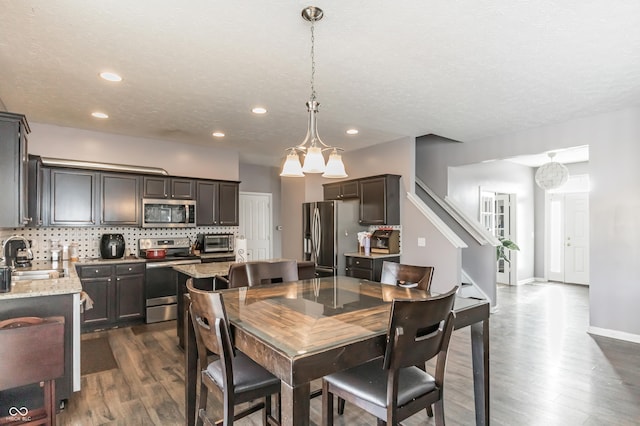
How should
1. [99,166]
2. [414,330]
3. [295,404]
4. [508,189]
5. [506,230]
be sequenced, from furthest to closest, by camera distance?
1. [506,230]
2. [508,189]
3. [99,166]
4. [414,330]
5. [295,404]

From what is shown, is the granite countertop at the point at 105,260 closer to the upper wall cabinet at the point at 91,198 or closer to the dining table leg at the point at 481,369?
the upper wall cabinet at the point at 91,198

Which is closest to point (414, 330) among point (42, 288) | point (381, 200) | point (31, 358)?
point (31, 358)

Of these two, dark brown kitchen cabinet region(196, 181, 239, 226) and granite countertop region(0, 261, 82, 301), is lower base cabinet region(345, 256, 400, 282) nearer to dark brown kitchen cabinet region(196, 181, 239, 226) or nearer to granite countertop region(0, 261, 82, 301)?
dark brown kitchen cabinet region(196, 181, 239, 226)

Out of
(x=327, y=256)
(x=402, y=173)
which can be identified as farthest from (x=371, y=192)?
(x=327, y=256)

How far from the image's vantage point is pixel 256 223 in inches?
303

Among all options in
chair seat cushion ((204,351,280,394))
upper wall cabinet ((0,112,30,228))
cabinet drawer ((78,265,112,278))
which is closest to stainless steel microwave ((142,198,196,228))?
cabinet drawer ((78,265,112,278))

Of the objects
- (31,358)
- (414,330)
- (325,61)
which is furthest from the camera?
(325,61)

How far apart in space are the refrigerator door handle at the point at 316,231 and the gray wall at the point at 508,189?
2392mm

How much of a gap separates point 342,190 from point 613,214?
376 centimetres

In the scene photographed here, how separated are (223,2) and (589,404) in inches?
148

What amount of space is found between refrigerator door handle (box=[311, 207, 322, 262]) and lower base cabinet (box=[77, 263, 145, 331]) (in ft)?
8.58

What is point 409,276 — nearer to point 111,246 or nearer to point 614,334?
point 614,334

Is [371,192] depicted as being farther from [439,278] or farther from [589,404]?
[589,404]

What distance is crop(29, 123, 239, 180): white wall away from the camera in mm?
4652
